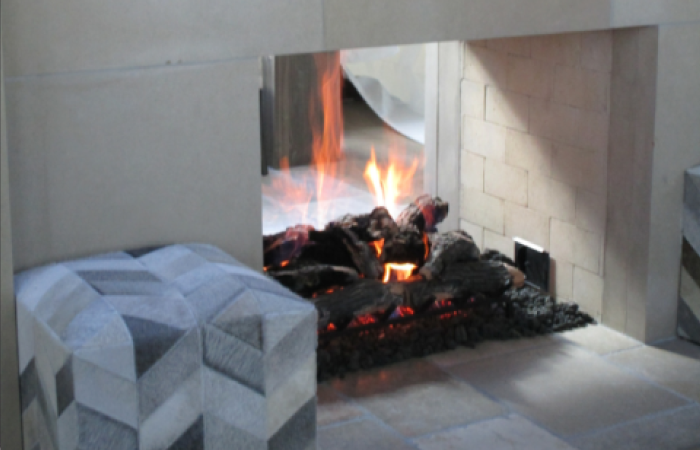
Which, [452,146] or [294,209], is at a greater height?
[452,146]

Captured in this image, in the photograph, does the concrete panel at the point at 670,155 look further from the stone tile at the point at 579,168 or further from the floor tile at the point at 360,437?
the floor tile at the point at 360,437

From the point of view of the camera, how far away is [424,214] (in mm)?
3631

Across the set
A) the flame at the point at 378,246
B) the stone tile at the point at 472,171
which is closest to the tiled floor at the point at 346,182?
the stone tile at the point at 472,171

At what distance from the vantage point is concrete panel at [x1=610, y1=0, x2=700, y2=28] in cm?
311

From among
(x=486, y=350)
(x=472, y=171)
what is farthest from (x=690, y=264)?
(x=472, y=171)

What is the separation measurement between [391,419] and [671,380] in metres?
0.99

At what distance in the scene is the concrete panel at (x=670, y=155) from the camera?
10.5 ft

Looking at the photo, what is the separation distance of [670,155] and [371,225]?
1108 mm

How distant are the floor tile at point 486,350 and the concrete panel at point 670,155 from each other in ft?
1.34

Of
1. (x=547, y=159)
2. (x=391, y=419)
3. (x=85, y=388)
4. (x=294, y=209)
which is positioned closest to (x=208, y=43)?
(x=85, y=388)

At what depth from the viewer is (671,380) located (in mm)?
3053

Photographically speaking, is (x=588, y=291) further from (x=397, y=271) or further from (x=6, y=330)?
(x=6, y=330)

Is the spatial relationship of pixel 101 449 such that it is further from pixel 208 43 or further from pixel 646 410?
pixel 646 410

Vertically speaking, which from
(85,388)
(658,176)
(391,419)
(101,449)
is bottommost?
(391,419)
